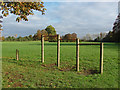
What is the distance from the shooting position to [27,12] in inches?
288

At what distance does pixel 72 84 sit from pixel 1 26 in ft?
20.4

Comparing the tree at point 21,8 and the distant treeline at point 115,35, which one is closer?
the tree at point 21,8

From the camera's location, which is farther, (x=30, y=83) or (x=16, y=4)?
(x=16, y=4)

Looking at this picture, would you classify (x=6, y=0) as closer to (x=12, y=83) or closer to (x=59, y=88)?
(x=12, y=83)

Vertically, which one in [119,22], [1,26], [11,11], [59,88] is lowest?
[59,88]

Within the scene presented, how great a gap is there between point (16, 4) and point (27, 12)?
1.21 meters

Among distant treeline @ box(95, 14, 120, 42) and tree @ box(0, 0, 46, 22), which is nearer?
tree @ box(0, 0, 46, 22)

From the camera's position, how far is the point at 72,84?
4.41m

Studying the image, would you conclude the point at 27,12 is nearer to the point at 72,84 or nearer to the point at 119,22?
the point at 72,84

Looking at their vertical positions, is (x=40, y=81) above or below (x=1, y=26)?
below

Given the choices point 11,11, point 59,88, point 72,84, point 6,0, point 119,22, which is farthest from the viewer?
point 119,22

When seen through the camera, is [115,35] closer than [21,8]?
No

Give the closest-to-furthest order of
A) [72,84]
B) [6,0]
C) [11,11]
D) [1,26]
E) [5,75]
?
[72,84] → [5,75] → [6,0] → [11,11] → [1,26]

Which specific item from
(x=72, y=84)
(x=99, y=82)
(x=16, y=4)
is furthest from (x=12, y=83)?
(x=16, y=4)
